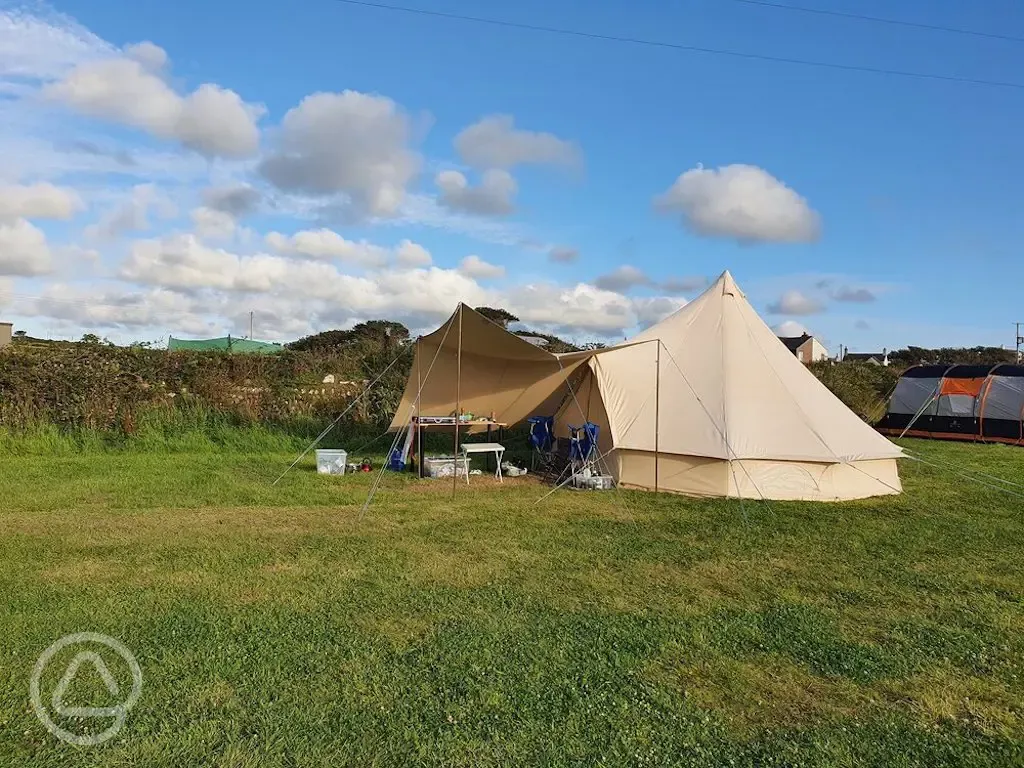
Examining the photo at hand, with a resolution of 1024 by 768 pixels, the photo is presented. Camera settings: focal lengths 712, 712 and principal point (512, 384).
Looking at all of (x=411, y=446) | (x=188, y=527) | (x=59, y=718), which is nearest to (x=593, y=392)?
(x=411, y=446)

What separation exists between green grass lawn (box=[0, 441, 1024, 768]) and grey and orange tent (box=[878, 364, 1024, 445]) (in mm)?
8447

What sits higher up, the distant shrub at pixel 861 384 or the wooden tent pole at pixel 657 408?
the distant shrub at pixel 861 384

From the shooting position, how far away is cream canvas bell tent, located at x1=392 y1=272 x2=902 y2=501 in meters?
7.21

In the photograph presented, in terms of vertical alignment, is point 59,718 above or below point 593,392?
below

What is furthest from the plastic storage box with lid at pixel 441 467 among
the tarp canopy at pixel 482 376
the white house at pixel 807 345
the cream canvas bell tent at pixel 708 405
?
the white house at pixel 807 345

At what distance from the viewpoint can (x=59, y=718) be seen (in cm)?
257

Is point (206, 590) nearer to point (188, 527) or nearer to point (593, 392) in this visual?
point (188, 527)

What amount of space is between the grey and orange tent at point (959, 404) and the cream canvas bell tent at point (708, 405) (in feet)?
24.0

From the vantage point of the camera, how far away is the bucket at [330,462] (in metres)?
8.34

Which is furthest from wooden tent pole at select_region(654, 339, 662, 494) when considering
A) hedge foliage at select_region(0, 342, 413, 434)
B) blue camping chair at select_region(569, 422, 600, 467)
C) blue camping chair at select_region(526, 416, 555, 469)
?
hedge foliage at select_region(0, 342, 413, 434)

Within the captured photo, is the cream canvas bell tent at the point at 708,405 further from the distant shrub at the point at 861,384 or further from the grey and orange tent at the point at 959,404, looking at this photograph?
the grey and orange tent at the point at 959,404

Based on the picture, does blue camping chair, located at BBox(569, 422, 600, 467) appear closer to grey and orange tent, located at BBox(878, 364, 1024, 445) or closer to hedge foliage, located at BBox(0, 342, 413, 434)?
hedge foliage, located at BBox(0, 342, 413, 434)

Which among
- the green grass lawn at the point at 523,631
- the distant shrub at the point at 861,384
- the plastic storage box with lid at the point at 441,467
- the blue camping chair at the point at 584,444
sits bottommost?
the green grass lawn at the point at 523,631

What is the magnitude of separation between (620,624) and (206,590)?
7.54 feet
